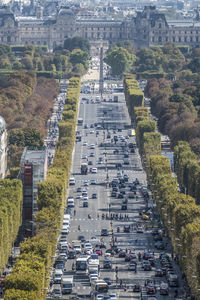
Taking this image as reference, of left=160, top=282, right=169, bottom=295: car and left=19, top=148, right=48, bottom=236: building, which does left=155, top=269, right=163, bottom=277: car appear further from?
left=19, top=148, right=48, bottom=236: building

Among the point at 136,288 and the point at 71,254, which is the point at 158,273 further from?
the point at 71,254

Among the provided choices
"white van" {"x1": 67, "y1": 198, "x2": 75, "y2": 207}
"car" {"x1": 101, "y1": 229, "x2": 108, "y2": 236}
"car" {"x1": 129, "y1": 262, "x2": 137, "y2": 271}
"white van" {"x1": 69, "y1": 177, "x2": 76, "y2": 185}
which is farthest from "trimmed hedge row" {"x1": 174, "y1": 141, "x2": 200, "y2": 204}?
"car" {"x1": 129, "y1": 262, "x2": 137, "y2": 271}

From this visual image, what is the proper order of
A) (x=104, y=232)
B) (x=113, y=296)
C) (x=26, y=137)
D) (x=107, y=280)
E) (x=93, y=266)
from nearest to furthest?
(x=113, y=296) < (x=107, y=280) < (x=93, y=266) < (x=104, y=232) < (x=26, y=137)

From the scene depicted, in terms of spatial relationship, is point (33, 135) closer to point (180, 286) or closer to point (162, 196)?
point (162, 196)

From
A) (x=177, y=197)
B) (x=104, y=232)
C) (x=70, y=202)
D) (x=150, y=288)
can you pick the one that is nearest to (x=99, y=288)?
(x=150, y=288)

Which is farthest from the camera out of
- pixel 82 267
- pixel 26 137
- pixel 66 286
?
pixel 26 137
